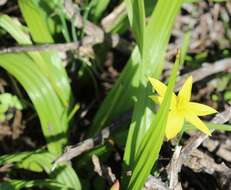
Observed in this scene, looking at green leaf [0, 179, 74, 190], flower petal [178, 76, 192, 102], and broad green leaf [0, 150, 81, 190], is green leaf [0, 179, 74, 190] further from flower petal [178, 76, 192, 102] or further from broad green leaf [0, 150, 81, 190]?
flower petal [178, 76, 192, 102]

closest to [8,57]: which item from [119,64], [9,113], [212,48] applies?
[9,113]

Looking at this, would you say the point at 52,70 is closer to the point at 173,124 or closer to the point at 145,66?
the point at 145,66

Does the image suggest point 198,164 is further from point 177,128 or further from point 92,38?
point 92,38

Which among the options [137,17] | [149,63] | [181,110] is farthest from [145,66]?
[181,110]

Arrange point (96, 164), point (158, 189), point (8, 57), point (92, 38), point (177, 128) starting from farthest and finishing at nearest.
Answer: point (92, 38), point (8, 57), point (96, 164), point (158, 189), point (177, 128)

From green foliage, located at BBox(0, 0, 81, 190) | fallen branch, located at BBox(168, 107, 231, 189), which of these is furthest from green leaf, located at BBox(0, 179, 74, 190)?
fallen branch, located at BBox(168, 107, 231, 189)
